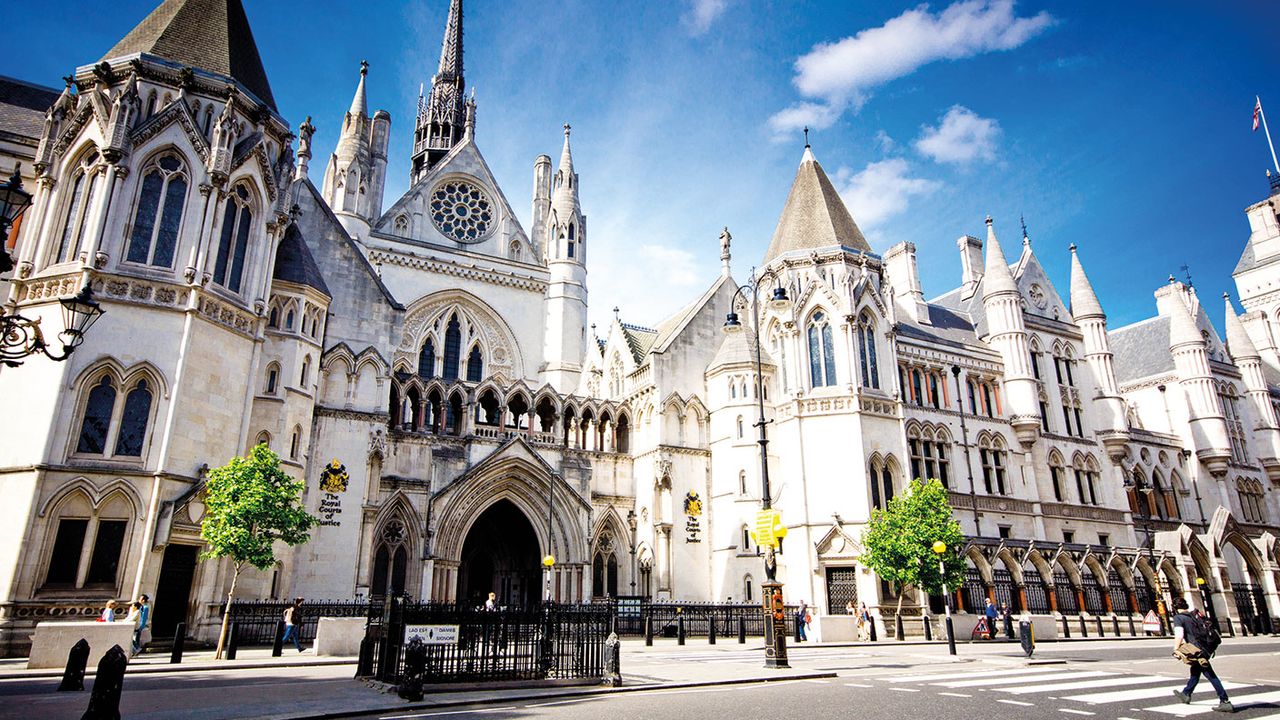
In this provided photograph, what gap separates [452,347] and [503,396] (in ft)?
28.3

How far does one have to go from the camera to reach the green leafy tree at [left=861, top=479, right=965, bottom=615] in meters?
26.7

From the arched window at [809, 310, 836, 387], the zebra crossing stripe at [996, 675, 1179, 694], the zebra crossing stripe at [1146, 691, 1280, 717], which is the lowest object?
the zebra crossing stripe at [1146, 691, 1280, 717]

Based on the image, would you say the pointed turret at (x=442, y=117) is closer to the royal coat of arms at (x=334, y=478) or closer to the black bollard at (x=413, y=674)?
the royal coat of arms at (x=334, y=478)

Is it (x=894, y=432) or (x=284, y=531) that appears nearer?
(x=284, y=531)

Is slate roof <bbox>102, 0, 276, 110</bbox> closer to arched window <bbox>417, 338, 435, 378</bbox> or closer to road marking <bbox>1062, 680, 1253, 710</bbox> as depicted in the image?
arched window <bbox>417, 338, 435, 378</bbox>

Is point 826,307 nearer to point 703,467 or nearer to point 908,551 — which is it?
point 703,467

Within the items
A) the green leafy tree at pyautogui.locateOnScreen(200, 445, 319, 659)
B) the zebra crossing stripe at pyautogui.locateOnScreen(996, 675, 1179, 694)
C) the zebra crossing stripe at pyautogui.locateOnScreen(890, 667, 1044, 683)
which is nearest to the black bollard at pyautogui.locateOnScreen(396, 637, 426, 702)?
the zebra crossing stripe at pyautogui.locateOnScreen(890, 667, 1044, 683)

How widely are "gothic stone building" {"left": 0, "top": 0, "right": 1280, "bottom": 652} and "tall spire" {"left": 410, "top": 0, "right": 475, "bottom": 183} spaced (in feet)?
50.8

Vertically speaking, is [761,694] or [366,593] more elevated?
[366,593]

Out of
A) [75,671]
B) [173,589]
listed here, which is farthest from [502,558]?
[75,671]

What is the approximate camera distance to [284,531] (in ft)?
65.2

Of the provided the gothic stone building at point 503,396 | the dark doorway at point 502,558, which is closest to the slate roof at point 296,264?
the gothic stone building at point 503,396

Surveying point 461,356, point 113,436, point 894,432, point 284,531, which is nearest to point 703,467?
point 894,432

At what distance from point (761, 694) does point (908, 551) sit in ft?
55.5
